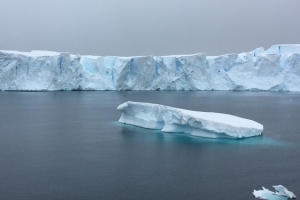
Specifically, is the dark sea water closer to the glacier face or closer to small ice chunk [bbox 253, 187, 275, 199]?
small ice chunk [bbox 253, 187, 275, 199]

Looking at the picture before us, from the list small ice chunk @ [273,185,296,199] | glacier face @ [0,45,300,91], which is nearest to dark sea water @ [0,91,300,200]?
small ice chunk @ [273,185,296,199]

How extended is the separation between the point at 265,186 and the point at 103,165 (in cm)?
241

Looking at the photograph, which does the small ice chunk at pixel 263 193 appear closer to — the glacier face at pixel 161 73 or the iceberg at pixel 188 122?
the iceberg at pixel 188 122

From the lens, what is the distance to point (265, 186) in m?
4.53

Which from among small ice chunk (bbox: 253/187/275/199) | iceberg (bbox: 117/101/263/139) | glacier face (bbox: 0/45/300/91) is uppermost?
glacier face (bbox: 0/45/300/91)

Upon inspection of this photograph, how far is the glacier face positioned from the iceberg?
12840mm

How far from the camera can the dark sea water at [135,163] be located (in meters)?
4.35

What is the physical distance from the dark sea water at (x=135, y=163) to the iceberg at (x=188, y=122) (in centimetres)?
21

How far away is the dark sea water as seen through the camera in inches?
171

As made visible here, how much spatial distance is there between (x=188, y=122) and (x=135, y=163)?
223 centimetres

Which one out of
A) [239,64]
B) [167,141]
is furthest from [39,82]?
[167,141]

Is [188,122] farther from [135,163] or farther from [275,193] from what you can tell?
[275,193]

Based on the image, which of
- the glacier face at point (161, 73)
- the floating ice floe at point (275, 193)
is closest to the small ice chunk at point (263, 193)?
the floating ice floe at point (275, 193)

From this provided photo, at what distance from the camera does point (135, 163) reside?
559 centimetres
